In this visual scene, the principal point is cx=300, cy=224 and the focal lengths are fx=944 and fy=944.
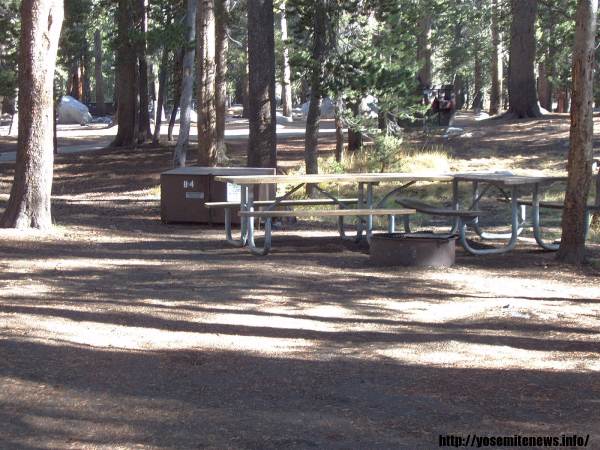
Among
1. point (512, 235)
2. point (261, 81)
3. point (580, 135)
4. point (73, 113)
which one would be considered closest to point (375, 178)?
point (512, 235)

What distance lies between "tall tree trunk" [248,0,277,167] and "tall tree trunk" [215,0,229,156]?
8138 mm

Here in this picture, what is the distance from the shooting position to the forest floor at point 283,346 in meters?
4.95

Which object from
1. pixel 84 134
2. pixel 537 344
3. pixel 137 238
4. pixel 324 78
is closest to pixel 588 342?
pixel 537 344

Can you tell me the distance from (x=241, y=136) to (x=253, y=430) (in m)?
31.2

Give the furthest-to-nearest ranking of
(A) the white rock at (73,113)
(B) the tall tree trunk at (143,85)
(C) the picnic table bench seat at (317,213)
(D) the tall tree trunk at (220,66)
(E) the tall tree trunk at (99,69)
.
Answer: (E) the tall tree trunk at (99,69), (A) the white rock at (73,113), (B) the tall tree trunk at (143,85), (D) the tall tree trunk at (220,66), (C) the picnic table bench seat at (317,213)

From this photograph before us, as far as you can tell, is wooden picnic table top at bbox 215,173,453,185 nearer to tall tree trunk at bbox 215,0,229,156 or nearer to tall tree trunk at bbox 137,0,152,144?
tall tree trunk at bbox 215,0,229,156

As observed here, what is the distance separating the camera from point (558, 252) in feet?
35.8

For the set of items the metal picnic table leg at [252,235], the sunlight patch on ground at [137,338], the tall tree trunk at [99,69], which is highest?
the tall tree trunk at [99,69]

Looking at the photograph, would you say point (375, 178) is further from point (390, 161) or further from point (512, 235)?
point (390, 161)

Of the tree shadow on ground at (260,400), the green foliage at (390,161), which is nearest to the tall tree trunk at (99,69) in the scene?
the green foliage at (390,161)

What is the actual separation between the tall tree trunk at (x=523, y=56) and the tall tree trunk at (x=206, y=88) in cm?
1051

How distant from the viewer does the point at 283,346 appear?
Result: 6.86 meters

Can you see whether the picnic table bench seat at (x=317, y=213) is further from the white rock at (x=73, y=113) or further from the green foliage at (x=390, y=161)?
the white rock at (x=73, y=113)

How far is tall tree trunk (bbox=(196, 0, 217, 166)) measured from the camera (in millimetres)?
20297
